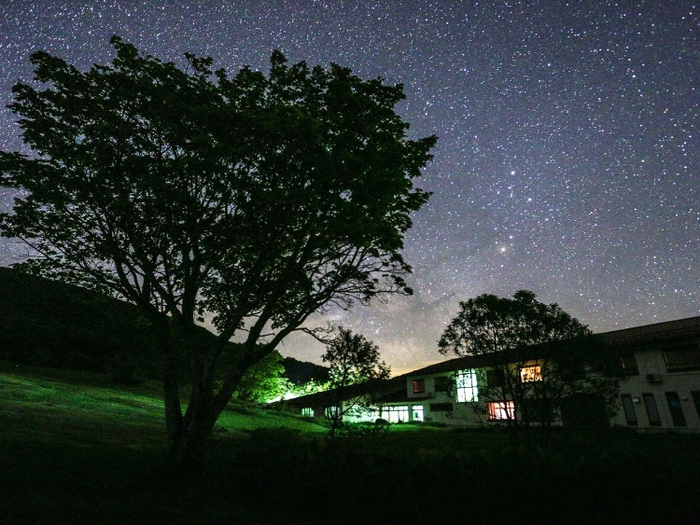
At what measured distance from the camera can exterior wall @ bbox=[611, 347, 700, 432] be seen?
27.0 m

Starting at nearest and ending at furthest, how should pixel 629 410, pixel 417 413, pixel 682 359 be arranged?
1. pixel 682 359
2. pixel 629 410
3. pixel 417 413

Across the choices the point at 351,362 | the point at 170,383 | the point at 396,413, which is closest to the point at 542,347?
the point at 351,362

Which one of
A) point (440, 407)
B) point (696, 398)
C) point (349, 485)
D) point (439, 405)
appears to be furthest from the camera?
point (439, 405)

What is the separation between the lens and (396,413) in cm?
5181

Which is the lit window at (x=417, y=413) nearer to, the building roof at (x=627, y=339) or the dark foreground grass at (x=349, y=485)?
the building roof at (x=627, y=339)

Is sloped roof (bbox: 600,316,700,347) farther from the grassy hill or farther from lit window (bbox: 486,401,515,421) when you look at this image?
the grassy hill

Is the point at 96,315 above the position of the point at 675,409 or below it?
above

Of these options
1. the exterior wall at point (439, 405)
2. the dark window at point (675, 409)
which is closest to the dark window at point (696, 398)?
the dark window at point (675, 409)

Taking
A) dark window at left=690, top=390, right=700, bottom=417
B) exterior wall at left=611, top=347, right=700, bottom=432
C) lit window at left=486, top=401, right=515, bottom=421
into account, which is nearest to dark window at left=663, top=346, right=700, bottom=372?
exterior wall at left=611, top=347, right=700, bottom=432

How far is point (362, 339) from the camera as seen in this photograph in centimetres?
1720

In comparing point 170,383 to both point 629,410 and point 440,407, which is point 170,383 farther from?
point 440,407

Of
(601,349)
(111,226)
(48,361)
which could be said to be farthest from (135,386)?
(601,349)

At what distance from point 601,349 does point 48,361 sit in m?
51.2

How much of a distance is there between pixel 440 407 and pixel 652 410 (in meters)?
22.1
